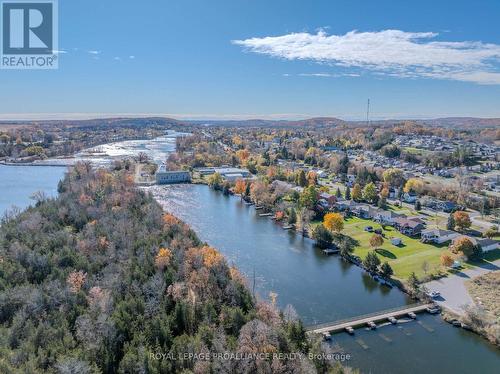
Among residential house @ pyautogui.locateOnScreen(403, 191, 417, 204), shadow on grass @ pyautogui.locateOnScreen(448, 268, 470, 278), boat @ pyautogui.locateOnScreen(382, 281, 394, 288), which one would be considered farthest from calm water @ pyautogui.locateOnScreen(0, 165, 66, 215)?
residential house @ pyautogui.locateOnScreen(403, 191, 417, 204)

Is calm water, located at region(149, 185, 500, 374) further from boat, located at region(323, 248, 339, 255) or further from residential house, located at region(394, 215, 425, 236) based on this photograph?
residential house, located at region(394, 215, 425, 236)

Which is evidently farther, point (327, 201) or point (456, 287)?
point (327, 201)

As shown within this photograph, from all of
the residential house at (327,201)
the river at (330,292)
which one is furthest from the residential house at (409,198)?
the river at (330,292)

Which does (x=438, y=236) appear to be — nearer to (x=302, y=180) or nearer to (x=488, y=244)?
(x=488, y=244)

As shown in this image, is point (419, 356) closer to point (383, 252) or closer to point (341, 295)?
point (341, 295)

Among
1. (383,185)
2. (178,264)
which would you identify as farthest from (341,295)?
(383,185)

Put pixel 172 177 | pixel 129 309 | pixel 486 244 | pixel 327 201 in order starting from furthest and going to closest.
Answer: pixel 172 177, pixel 327 201, pixel 486 244, pixel 129 309

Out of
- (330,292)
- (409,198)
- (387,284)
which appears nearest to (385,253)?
(387,284)

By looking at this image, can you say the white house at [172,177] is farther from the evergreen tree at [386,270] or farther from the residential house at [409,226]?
the evergreen tree at [386,270]
